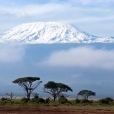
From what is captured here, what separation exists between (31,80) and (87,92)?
18.7 m

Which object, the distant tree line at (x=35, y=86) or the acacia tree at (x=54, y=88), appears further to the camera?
the acacia tree at (x=54, y=88)

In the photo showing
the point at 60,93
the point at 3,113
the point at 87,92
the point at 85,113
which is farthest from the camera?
the point at 87,92

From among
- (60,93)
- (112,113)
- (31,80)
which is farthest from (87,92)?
(112,113)

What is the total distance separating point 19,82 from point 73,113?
5822 cm

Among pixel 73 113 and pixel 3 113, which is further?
pixel 73 113

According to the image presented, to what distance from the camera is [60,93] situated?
112m

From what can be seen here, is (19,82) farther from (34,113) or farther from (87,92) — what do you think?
(34,113)

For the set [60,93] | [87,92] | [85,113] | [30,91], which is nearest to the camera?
[85,113]

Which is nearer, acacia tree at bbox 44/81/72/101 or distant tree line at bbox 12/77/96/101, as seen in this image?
distant tree line at bbox 12/77/96/101

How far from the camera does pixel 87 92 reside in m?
121

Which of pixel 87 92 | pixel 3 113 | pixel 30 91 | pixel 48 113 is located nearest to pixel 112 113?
pixel 48 113

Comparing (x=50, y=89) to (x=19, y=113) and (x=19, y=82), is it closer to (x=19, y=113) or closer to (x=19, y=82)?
(x=19, y=82)

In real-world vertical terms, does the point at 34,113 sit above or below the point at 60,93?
below

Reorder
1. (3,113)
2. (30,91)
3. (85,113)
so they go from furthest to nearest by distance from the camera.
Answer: (30,91)
(85,113)
(3,113)
